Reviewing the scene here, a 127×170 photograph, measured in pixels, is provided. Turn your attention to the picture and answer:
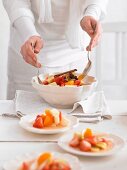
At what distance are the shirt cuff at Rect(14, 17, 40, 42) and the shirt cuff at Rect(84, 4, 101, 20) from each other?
0.79 feet

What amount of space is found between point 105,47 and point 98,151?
1915 mm

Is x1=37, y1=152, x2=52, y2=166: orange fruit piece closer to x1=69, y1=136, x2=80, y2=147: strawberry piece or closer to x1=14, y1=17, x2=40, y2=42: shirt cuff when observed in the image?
x1=69, y1=136, x2=80, y2=147: strawberry piece

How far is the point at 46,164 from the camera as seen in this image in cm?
87

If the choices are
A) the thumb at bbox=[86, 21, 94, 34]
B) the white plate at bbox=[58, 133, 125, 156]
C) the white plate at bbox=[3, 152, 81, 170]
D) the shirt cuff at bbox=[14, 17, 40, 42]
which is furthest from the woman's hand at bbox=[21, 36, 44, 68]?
the white plate at bbox=[3, 152, 81, 170]

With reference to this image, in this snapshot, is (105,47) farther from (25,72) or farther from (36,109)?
(36,109)

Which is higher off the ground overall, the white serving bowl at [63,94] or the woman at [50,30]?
the woman at [50,30]

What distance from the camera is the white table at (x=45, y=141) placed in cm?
100

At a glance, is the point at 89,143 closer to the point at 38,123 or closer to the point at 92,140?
the point at 92,140

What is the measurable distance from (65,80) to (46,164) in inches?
24.7

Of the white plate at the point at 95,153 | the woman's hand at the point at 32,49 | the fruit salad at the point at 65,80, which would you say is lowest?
the white plate at the point at 95,153

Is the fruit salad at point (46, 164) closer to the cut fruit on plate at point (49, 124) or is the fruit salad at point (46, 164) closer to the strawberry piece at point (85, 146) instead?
the strawberry piece at point (85, 146)

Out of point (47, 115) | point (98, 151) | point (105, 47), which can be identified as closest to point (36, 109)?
point (47, 115)

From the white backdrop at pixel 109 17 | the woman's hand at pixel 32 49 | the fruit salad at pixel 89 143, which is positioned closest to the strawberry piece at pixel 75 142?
the fruit salad at pixel 89 143

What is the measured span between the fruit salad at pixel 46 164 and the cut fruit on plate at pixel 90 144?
12cm
